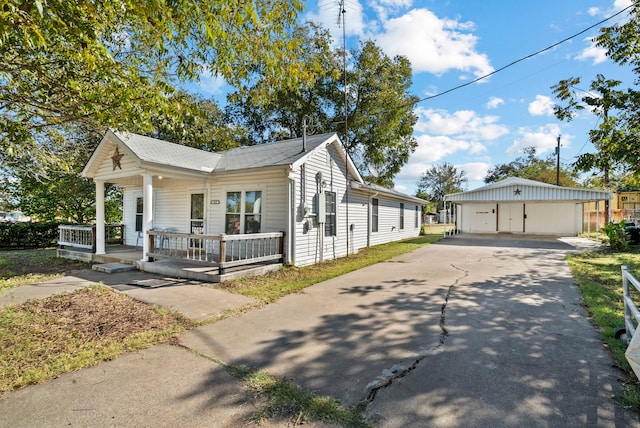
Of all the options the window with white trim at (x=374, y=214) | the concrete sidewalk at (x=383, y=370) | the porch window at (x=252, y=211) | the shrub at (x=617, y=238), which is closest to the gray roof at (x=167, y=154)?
the porch window at (x=252, y=211)

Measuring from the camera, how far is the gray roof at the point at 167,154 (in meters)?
8.97

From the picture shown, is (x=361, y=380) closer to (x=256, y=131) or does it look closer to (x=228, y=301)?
(x=228, y=301)

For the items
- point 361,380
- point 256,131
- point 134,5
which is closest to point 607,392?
point 361,380

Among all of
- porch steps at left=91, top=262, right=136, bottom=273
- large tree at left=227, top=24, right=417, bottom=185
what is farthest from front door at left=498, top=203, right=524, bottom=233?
porch steps at left=91, top=262, right=136, bottom=273

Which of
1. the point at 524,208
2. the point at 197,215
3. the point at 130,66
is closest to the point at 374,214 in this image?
the point at 197,215

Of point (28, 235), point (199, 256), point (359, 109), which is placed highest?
point (359, 109)

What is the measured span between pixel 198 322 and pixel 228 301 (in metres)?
1.11

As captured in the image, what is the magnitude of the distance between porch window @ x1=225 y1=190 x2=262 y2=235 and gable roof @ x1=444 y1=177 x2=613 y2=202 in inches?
597

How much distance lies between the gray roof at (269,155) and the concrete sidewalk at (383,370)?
501 cm

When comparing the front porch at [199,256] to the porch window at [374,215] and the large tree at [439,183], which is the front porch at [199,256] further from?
the large tree at [439,183]

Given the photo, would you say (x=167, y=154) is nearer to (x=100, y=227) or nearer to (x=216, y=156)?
(x=216, y=156)

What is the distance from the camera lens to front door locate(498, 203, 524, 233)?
22922mm

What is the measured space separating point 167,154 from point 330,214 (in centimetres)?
589

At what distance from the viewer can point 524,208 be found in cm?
2277
